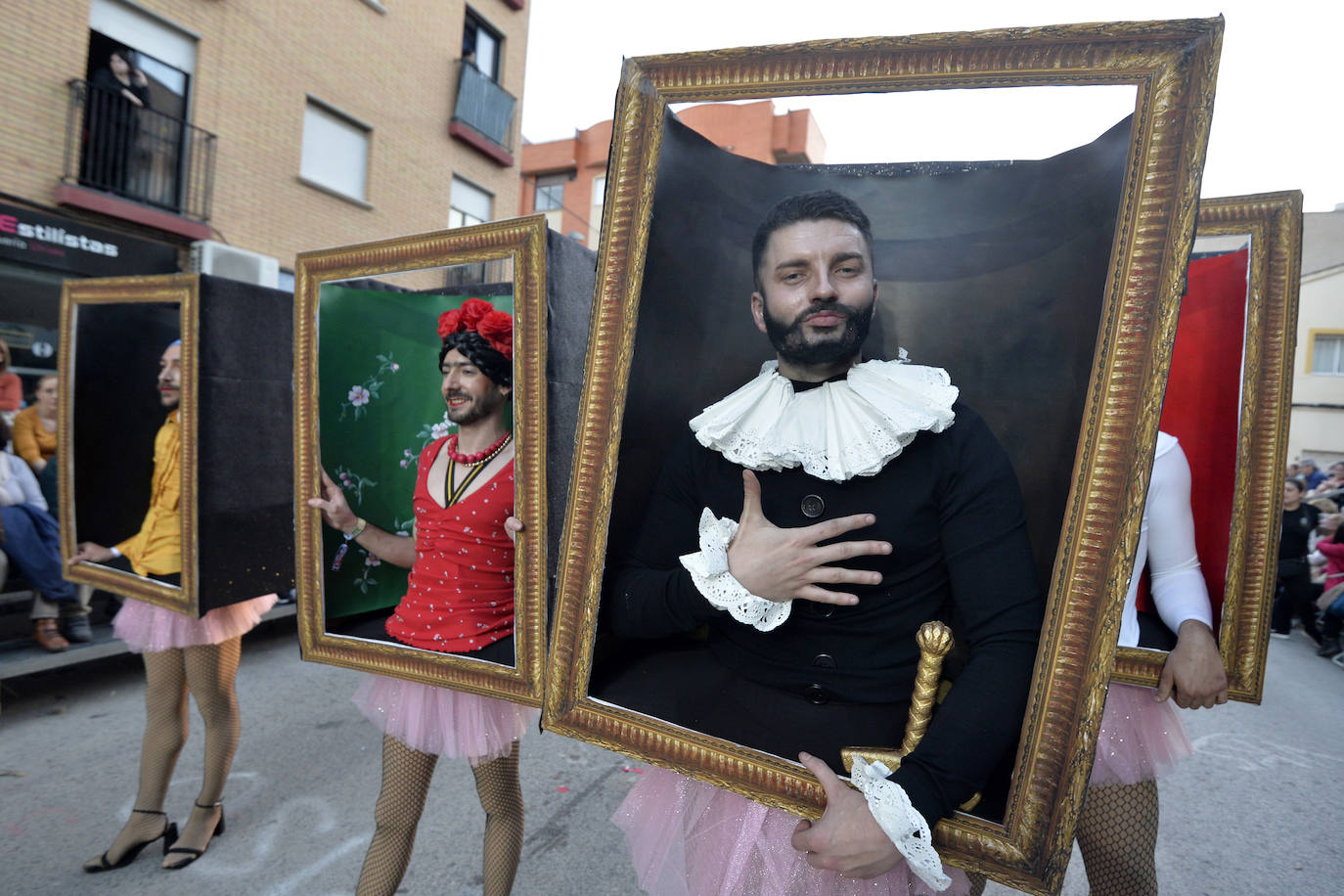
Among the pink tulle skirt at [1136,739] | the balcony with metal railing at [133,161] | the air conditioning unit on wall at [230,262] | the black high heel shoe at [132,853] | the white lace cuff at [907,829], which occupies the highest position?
the balcony with metal railing at [133,161]

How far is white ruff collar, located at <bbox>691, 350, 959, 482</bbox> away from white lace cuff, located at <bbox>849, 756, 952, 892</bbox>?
47 centimetres

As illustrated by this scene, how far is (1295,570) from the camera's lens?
7387 mm

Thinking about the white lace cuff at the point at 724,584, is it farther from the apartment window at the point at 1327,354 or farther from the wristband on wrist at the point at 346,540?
the apartment window at the point at 1327,354

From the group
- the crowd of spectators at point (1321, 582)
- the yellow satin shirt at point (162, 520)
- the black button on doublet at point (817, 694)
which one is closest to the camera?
the black button on doublet at point (817, 694)

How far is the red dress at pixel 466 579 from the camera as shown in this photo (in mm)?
1875

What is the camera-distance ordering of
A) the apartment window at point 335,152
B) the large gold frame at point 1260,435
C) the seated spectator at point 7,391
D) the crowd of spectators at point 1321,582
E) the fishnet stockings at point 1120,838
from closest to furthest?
the large gold frame at point 1260,435 < the fishnet stockings at point 1120,838 < the seated spectator at point 7,391 < the crowd of spectators at point 1321,582 < the apartment window at point 335,152

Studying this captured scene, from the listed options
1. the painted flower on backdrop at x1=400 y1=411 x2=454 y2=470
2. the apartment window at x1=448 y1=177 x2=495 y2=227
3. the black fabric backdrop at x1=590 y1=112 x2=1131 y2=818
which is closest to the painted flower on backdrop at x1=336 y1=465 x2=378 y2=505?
the painted flower on backdrop at x1=400 y1=411 x2=454 y2=470

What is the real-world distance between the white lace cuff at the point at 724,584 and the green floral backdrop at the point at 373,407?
1.10m

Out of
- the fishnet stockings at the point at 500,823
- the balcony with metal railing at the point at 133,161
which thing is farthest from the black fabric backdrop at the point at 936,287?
the balcony with metal railing at the point at 133,161

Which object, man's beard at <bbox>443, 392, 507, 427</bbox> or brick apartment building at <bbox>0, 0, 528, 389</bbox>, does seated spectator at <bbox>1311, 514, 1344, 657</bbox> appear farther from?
brick apartment building at <bbox>0, 0, 528, 389</bbox>

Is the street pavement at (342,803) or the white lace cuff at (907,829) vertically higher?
the white lace cuff at (907,829)

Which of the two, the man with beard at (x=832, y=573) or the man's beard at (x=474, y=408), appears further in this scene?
the man's beard at (x=474, y=408)

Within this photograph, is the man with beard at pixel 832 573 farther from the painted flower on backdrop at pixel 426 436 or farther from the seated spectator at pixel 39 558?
the seated spectator at pixel 39 558

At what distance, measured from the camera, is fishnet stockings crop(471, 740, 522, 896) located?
2.06m
